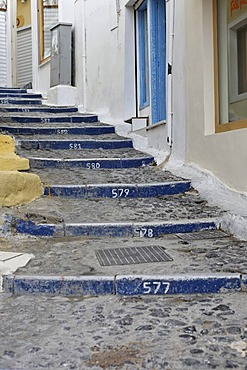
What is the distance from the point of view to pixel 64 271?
10.0ft

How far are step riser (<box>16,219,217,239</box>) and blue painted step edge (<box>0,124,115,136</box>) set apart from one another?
149 inches

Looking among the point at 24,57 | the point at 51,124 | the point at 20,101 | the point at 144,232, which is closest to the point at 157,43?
the point at 51,124

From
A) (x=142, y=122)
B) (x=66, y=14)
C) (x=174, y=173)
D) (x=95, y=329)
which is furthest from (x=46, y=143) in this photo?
(x=66, y=14)

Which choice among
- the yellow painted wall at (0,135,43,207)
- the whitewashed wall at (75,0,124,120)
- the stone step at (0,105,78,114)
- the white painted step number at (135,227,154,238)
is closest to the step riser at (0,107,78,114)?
the stone step at (0,105,78,114)

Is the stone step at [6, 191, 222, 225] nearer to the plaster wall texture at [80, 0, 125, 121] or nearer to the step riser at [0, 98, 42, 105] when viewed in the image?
the plaster wall texture at [80, 0, 125, 121]

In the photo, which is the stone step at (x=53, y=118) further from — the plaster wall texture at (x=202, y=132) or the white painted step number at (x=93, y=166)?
the plaster wall texture at (x=202, y=132)

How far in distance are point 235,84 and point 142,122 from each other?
290 cm

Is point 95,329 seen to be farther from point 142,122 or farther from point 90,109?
point 90,109

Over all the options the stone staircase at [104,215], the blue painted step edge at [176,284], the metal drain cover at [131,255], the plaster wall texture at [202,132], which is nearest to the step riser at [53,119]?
the stone staircase at [104,215]

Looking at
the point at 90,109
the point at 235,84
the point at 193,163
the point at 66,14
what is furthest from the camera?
the point at 66,14

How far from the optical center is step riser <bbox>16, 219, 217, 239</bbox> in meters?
3.97

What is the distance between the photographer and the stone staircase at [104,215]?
2.88 meters

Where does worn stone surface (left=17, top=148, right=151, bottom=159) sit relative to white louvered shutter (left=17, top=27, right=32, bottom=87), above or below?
below

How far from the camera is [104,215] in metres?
4.39
